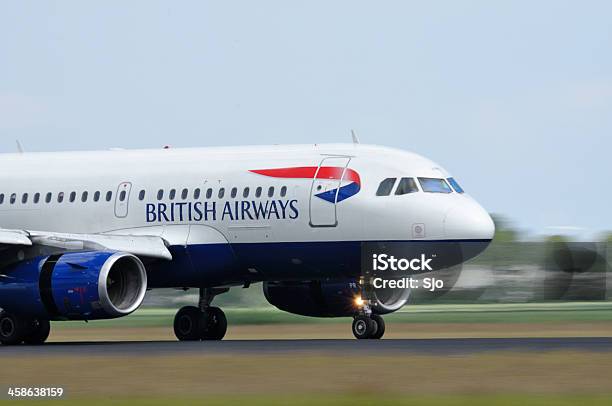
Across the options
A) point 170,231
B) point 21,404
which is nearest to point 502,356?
point 21,404

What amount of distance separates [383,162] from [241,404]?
13.3 meters

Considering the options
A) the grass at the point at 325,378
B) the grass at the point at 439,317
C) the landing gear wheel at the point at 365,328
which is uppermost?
the landing gear wheel at the point at 365,328

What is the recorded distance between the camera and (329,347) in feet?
88.0

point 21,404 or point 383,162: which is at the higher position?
point 383,162

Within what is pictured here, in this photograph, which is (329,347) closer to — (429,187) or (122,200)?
(429,187)

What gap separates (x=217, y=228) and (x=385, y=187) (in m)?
3.83

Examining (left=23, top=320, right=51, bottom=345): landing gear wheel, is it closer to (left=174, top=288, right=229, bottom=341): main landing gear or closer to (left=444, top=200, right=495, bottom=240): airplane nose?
(left=174, top=288, right=229, bottom=341): main landing gear

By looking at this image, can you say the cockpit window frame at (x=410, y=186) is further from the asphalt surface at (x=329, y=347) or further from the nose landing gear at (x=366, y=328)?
the asphalt surface at (x=329, y=347)

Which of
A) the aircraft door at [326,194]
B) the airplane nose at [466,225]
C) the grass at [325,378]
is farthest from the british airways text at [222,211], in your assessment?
the grass at [325,378]

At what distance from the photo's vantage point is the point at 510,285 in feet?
204

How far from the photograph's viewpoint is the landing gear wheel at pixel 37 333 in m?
31.6

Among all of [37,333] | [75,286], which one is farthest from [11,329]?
[75,286]

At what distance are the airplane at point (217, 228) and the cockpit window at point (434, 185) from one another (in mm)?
32

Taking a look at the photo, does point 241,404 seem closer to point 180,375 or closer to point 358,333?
point 180,375
